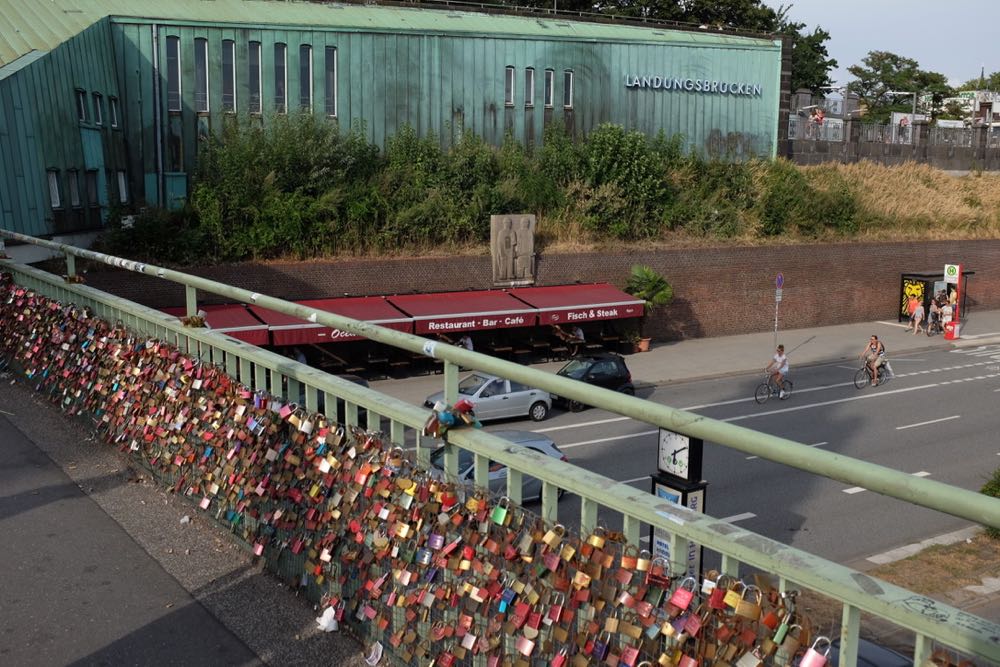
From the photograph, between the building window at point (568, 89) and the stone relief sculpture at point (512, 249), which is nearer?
the stone relief sculpture at point (512, 249)

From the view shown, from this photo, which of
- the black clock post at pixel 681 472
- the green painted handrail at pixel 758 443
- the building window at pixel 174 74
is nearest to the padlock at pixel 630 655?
the green painted handrail at pixel 758 443

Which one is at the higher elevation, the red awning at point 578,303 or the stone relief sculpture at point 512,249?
the stone relief sculpture at point 512,249

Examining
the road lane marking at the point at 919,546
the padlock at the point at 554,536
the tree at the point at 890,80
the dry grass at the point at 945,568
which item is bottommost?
the road lane marking at the point at 919,546

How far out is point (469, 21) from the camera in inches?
1547

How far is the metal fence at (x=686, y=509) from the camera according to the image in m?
2.62

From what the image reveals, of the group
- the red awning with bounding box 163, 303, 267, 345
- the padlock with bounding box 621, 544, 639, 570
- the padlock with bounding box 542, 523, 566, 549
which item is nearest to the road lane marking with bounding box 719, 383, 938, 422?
the red awning with bounding box 163, 303, 267, 345

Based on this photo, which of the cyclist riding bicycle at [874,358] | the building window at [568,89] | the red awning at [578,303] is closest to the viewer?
the cyclist riding bicycle at [874,358]

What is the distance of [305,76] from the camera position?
115 ft

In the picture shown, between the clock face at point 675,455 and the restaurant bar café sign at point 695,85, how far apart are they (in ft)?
124

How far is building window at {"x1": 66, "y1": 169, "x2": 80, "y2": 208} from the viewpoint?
28.0 meters

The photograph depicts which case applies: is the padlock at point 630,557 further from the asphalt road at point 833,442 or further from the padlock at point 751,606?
the asphalt road at point 833,442

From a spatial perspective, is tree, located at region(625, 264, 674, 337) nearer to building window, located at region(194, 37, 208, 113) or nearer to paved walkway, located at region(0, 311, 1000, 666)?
building window, located at region(194, 37, 208, 113)

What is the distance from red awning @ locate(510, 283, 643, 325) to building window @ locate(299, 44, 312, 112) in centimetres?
982

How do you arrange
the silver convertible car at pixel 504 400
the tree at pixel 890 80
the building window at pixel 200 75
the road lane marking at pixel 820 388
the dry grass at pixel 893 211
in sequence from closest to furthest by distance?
the silver convertible car at pixel 504 400, the road lane marking at pixel 820 388, the building window at pixel 200 75, the dry grass at pixel 893 211, the tree at pixel 890 80
